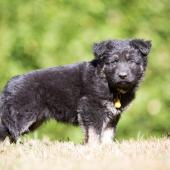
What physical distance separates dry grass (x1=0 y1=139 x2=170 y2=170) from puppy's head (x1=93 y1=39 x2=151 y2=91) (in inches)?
31.0

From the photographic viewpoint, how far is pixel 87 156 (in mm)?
8195

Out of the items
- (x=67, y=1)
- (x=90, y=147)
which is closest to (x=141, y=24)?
(x=67, y=1)

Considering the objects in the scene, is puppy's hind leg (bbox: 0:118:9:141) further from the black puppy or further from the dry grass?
the dry grass

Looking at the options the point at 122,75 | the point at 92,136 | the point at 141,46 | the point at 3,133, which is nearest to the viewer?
the point at 122,75

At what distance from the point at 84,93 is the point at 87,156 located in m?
1.81

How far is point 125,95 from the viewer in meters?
9.95

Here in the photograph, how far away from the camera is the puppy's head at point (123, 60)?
9.63 metres

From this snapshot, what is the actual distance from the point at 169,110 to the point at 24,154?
479 cm

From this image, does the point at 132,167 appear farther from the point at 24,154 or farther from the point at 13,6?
the point at 13,6

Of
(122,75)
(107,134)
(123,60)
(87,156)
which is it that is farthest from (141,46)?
(87,156)

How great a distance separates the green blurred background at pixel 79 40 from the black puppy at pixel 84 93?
258 cm

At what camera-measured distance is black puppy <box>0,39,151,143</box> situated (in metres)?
9.70

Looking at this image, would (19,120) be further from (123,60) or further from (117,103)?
(123,60)

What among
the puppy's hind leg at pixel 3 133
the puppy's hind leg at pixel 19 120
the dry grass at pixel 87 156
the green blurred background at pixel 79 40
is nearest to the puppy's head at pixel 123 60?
the dry grass at pixel 87 156
